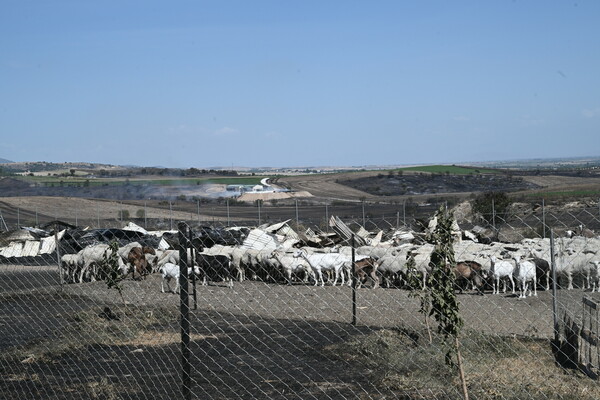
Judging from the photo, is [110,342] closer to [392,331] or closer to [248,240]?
[392,331]

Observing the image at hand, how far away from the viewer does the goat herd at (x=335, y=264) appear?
17.8 meters

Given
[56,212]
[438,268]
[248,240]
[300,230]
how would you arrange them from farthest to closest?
[56,212] < [300,230] < [248,240] < [438,268]

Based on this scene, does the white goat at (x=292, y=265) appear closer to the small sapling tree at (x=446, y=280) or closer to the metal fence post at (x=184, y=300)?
the small sapling tree at (x=446, y=280)

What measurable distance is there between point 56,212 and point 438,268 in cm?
6358

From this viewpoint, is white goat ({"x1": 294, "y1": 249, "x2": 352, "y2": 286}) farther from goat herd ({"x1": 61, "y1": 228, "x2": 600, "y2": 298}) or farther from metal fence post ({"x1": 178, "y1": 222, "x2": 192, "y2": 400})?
metal fence post ({"x1": 178, "y1": 222, "x2": 192, "y2": 400})

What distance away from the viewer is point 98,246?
A: 25.7 m

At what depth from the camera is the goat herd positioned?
58.5ft

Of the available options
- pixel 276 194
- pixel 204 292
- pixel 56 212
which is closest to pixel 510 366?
pixel 204 292

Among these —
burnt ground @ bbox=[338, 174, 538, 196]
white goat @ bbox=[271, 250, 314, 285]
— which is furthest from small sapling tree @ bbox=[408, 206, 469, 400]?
burnt ground @ bbox=[338, 174, 538, 196]

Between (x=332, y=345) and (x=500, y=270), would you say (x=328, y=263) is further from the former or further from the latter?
(x=332, y=345)

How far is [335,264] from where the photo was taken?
876 inches

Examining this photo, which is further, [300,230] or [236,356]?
[300,230]

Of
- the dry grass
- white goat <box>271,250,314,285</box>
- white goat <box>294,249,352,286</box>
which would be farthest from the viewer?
white goat <box>271,250,314,285</box>

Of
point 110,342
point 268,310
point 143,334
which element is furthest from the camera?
point 268,310
